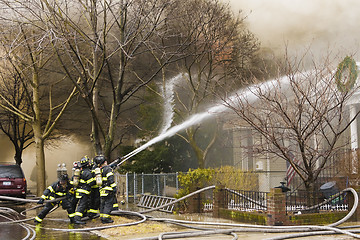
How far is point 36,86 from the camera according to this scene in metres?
20.0

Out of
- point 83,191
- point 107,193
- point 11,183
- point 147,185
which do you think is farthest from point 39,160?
point 107,193

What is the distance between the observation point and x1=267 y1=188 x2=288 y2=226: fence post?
9.25 metres

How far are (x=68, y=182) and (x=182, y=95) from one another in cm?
1344

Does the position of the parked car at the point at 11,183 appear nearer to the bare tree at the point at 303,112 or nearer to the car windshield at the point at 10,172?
the car windshield at the point at 10,172

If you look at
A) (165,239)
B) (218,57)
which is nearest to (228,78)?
(218,57)

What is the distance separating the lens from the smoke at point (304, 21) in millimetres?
27406

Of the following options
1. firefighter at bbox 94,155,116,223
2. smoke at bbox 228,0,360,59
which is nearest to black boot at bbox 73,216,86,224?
firefighter at bbox 94,155,116,223

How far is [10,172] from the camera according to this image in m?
16.6

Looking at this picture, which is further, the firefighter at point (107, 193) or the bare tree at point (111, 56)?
the bare tree at point (111, 56)

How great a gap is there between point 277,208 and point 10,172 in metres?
11.3

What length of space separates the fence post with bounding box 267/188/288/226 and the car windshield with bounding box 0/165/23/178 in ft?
35.7

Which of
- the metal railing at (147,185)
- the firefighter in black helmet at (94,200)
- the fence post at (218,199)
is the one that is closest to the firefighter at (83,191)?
the firefighter in black helmet at (94,200)

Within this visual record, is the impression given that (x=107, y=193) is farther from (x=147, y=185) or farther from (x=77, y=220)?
(x=147, y=185)

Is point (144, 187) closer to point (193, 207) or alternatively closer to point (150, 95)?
point (193, 207)
